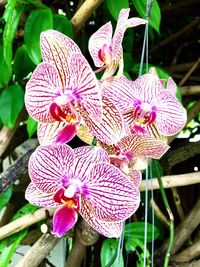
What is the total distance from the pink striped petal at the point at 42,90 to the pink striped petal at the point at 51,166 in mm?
37

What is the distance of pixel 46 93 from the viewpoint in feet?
1.41

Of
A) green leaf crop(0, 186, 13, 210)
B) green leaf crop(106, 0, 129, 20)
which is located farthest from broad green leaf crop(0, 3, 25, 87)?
green leaf crop(0, 186, 13, 210)

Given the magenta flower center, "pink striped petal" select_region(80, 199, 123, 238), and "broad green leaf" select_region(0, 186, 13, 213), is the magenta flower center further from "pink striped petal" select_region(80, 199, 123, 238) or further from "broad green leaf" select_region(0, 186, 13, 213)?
"broad green leaf" select_region(0, 186, 13, 213)

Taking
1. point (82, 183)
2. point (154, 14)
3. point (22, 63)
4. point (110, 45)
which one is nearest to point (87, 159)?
point (82, 183)

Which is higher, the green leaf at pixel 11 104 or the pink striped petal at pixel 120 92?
the pink striped petal at pixel 120 92

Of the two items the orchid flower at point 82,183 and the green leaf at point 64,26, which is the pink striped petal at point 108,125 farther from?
the green leaf at point 64,26

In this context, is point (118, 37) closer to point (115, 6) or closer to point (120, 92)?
point (120, 92)

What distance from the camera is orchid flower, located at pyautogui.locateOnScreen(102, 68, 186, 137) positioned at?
45 cm

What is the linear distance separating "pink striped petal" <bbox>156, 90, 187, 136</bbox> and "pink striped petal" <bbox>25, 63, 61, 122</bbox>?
11 centimetres

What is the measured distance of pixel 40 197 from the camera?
46 cm

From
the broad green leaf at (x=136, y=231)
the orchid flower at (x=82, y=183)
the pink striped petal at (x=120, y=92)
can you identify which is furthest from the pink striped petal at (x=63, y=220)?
the broad green leaf at (x=136, y=231)

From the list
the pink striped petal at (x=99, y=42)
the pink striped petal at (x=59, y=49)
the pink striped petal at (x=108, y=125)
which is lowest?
the pink striped petal at (x=108, y=125)

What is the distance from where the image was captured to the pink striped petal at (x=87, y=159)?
0.42 meters

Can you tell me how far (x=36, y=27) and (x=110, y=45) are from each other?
Answer: 318 mm
